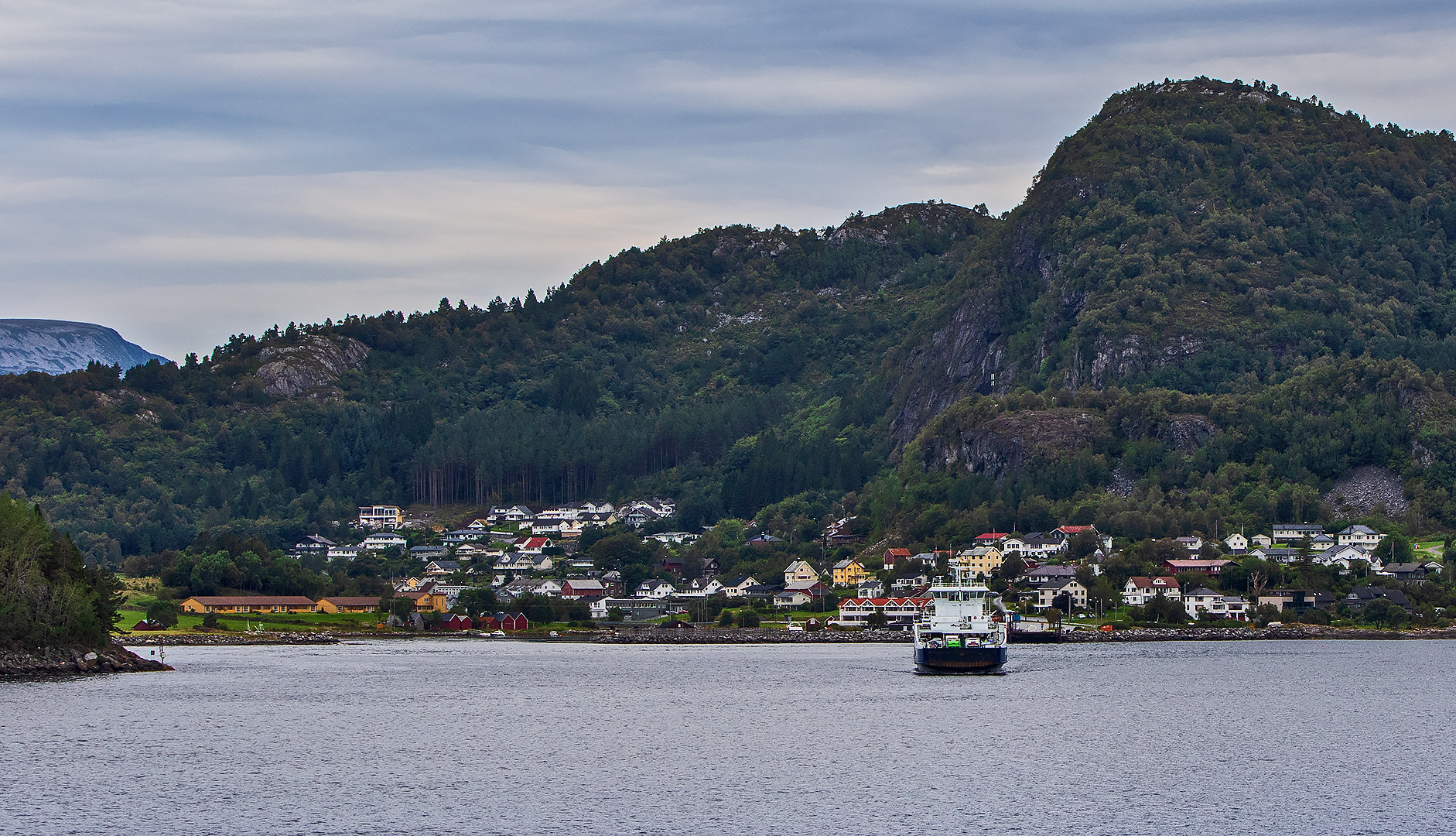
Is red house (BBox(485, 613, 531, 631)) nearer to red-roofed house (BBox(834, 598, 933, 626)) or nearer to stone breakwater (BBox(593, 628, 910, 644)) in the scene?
stone breakwater (BBox(593, 628, 910, 644))

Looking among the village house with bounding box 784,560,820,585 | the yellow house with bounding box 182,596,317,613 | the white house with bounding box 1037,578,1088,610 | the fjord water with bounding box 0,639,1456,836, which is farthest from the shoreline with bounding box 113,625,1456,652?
the fjord water with bounding box 0,639,1456,836

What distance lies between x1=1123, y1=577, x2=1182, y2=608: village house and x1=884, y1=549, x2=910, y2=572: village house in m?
26.5

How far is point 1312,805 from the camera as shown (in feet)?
165

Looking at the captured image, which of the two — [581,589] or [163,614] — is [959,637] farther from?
[581,589]

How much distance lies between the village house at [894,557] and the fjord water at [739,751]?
62887 mm

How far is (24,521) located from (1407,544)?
366 ft

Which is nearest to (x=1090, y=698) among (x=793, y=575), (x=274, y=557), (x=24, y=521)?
(x=24, y=521)

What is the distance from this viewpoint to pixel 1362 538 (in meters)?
153

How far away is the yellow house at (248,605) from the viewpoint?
5827 inches

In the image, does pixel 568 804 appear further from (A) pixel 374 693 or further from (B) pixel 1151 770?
(A) pixel 374 693

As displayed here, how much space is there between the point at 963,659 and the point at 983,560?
61578 millimetres

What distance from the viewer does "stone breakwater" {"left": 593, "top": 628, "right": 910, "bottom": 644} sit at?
436ft

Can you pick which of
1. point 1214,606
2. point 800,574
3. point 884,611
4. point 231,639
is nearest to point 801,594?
point 800,574

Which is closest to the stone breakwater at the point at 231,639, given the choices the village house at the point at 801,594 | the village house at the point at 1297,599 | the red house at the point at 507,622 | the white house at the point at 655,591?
the red house at the point at 507,622
